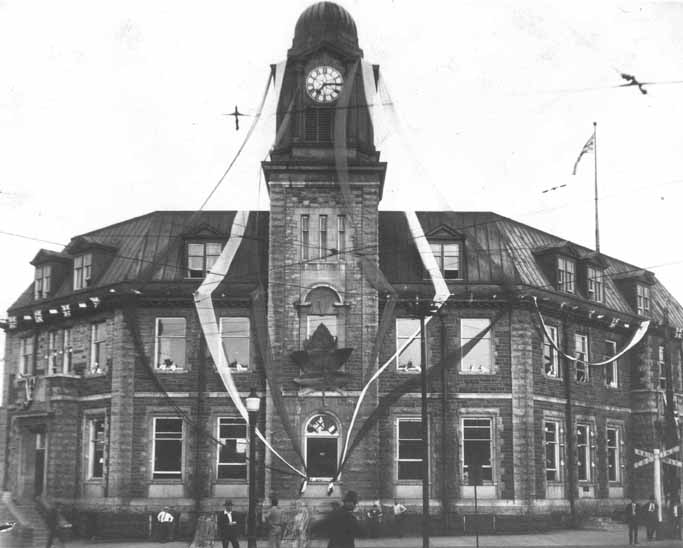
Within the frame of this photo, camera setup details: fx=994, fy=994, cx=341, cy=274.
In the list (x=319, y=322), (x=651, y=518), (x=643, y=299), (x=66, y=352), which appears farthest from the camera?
(x=643, y=299)

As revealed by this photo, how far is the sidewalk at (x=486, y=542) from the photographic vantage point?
31.1m

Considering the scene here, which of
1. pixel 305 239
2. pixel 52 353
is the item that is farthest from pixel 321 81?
pixel 52 353

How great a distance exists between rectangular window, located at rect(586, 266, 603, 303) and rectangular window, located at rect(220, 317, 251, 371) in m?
14.2

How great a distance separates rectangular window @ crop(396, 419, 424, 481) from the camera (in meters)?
35.8

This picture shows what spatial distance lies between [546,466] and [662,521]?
4.63 meters

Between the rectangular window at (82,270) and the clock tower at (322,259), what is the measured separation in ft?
25.6

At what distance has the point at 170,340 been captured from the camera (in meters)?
36.6

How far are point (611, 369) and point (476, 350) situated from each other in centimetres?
766

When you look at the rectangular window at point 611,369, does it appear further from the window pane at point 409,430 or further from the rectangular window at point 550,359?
the window pane at point 409,430

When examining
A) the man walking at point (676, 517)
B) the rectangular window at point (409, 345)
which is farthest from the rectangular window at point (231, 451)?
the man walking at point (676, 517)

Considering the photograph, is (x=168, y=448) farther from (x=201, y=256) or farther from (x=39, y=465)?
(x=201, y=256)

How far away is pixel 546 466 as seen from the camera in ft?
121

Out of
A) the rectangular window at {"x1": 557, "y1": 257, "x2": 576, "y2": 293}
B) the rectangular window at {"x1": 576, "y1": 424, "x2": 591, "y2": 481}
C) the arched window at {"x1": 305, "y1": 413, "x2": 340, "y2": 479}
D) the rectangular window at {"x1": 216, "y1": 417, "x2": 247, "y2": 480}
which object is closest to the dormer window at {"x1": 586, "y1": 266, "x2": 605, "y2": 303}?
the rectangular window at {"x1": 557, "y1": 257, "x2": 576, "y2": 293}

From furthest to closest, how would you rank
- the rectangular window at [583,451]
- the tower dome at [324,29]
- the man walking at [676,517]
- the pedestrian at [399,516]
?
the rectangular window at [583,451] < the tower dome at [324,29] < the man walking at [676,517] < the pedestrian at [399,516]
